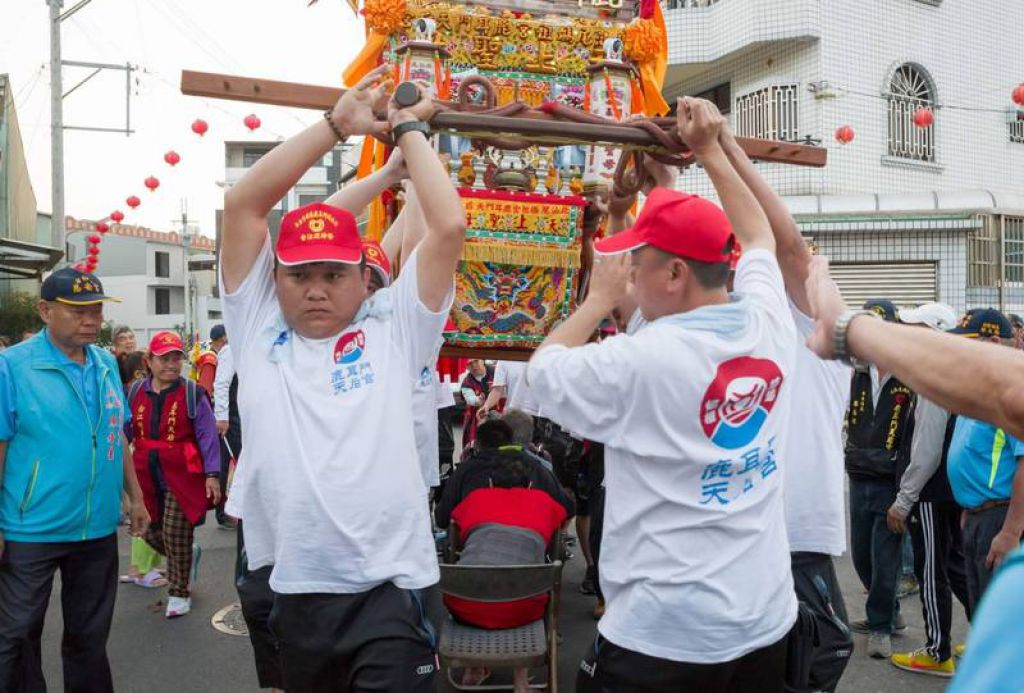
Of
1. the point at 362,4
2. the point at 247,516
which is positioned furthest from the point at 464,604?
the point at 362,4

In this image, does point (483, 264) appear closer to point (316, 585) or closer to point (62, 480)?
point (316, 585)

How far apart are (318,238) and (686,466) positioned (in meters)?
1.20

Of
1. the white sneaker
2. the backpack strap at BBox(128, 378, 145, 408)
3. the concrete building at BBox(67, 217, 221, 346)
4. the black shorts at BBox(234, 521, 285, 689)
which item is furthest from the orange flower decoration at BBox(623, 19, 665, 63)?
the concrete building at BBox(67, 217, 221, 346)

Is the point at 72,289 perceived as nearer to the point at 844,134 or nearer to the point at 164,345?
the point at 164,345

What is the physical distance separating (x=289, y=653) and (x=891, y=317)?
168 inches

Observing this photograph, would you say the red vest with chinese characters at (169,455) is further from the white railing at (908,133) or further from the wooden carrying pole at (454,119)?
the white railing at (908,133)

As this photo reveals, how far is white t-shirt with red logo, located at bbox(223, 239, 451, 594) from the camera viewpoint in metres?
2.36

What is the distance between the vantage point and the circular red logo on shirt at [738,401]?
213 centimetres

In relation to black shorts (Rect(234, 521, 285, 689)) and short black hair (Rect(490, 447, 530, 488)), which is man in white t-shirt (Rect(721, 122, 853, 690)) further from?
short black hair (Rect(490, 447, 530, 488))

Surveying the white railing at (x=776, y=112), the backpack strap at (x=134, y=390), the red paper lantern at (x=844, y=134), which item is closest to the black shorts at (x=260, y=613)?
the backpack strap at (x=134, y=390)

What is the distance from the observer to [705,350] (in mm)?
2115

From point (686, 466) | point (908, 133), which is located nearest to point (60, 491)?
point (686, 466)

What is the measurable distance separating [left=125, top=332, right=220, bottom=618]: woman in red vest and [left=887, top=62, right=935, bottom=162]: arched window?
14.3 meters

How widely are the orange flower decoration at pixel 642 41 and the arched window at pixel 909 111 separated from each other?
13.5 metres
